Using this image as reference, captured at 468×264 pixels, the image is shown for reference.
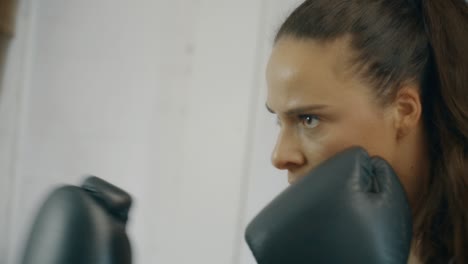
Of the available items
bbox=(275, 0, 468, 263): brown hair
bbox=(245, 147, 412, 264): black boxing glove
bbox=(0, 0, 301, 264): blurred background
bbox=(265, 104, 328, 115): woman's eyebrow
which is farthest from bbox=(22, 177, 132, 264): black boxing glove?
bbox=(0, 0, 301, 264): blurred background

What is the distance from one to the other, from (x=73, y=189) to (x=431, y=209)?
582 mm

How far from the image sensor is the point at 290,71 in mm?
859

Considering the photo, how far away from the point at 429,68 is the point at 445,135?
0.40ft

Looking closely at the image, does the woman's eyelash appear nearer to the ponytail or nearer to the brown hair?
the brown hair

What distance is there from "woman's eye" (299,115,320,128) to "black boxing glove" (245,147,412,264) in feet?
0.48

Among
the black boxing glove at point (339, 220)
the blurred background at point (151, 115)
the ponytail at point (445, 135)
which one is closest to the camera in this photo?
the black boxing glove at point (339, 220)

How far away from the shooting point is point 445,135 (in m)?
0.86

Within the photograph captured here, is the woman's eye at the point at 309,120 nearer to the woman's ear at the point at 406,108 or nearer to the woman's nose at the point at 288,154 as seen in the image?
the woman's nose at the point at 288,154

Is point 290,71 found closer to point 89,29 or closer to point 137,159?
point 137,159

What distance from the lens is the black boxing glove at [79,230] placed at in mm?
697

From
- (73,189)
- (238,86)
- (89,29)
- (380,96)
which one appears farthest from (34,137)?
(380,96)

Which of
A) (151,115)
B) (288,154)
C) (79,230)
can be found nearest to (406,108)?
(288,154)

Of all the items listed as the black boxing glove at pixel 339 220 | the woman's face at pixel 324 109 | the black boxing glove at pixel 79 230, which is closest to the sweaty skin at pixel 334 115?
the woman's face at pixel 324 109

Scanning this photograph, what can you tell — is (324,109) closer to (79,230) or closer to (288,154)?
(288,154)
